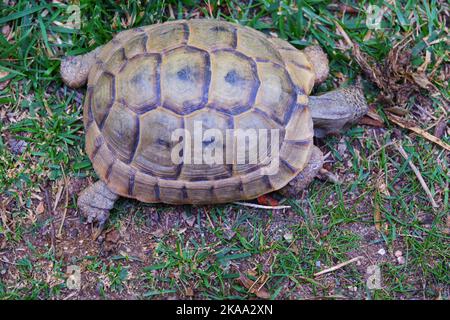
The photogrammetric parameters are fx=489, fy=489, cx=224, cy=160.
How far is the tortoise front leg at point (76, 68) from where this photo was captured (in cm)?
369

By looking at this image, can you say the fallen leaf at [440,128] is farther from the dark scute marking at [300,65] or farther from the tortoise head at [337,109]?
the dark scute marking at [300,65]

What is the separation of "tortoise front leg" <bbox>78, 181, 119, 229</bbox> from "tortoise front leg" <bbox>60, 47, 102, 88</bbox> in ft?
2.69

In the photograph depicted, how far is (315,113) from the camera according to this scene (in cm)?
353

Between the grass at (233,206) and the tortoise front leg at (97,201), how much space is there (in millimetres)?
→ 139

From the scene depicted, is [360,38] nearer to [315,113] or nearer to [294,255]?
[315,113]

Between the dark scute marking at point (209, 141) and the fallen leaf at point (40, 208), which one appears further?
the fallen leaf at point (40, 208)

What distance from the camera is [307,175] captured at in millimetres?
3566

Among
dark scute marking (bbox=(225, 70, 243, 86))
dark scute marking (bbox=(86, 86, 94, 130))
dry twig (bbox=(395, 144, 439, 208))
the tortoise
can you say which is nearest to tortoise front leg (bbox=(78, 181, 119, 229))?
the tortoise

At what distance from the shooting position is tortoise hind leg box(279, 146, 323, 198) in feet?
11.7

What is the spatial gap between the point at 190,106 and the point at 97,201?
1.01 m

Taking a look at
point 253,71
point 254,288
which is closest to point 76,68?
point 253,71

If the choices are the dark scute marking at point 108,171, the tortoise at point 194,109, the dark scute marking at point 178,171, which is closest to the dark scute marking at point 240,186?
the tortoise at point 194,109
